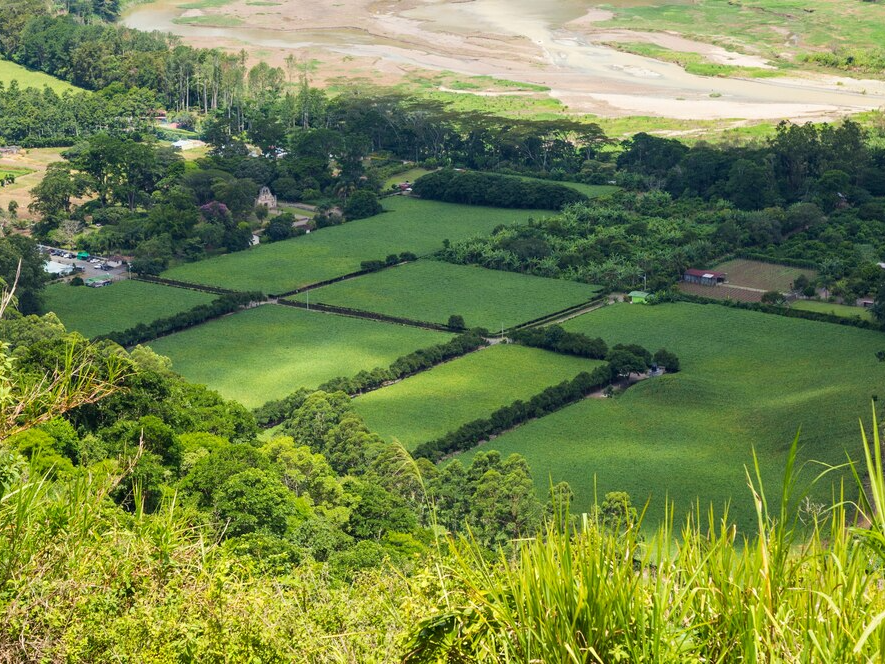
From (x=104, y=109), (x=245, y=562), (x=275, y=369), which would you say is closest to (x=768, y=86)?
(x=104, y=109)

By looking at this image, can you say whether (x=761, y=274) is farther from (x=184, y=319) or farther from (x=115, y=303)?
(x=115, y=303)

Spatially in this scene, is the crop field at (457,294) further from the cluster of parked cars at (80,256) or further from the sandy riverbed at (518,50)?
the sandy riverbed at (518,50)

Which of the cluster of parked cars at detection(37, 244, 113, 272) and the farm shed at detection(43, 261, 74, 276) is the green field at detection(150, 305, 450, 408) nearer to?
the farm shed at detection(43, 261, 74, 276)

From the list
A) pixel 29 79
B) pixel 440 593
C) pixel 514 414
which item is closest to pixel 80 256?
pixel 514 414

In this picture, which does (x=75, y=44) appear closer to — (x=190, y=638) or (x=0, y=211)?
(x=0, y=211)

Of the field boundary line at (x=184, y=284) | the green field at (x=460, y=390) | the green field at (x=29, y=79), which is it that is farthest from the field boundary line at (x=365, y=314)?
the green field at (x=29, y=79)

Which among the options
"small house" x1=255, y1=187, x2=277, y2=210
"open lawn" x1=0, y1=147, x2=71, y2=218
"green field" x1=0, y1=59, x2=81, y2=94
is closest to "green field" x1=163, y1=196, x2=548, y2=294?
"small house" x1=255, y1=187, x2=277, y2=210

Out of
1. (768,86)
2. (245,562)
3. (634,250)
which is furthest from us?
(768,86)
